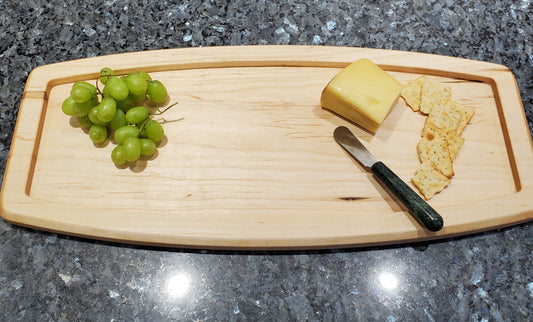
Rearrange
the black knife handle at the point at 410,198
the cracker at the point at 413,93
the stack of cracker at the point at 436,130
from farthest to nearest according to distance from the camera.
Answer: the cracker at the point at 413,93, the stack of cracker at the point at 436,130, the black knife handle at the point at 410,198

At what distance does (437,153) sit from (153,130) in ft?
2.33

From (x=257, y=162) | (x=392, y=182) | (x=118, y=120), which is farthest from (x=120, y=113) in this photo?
(x=392, y=182)

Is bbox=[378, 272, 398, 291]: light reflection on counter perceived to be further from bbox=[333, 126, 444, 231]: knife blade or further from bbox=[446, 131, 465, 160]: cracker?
bbox=[446, 131, 465, 160]: cracker

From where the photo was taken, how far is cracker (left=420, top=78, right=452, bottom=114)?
109 cm

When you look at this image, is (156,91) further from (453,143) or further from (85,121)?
(453,143)

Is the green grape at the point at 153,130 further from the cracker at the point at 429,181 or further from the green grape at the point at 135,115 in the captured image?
the cracker at the point at 429,181

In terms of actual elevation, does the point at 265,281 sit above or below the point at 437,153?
below

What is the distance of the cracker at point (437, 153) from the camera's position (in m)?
1.00

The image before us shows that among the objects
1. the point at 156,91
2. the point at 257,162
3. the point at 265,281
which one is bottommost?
the point at 265,281

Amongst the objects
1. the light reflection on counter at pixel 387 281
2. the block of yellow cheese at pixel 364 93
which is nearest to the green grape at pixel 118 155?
the block of yellow cheese at pixel 364 93

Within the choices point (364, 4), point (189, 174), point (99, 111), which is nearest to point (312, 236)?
point (189, 174)

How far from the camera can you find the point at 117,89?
0.98m

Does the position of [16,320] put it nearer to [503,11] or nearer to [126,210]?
[126,210]

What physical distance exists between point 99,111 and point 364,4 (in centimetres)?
92
